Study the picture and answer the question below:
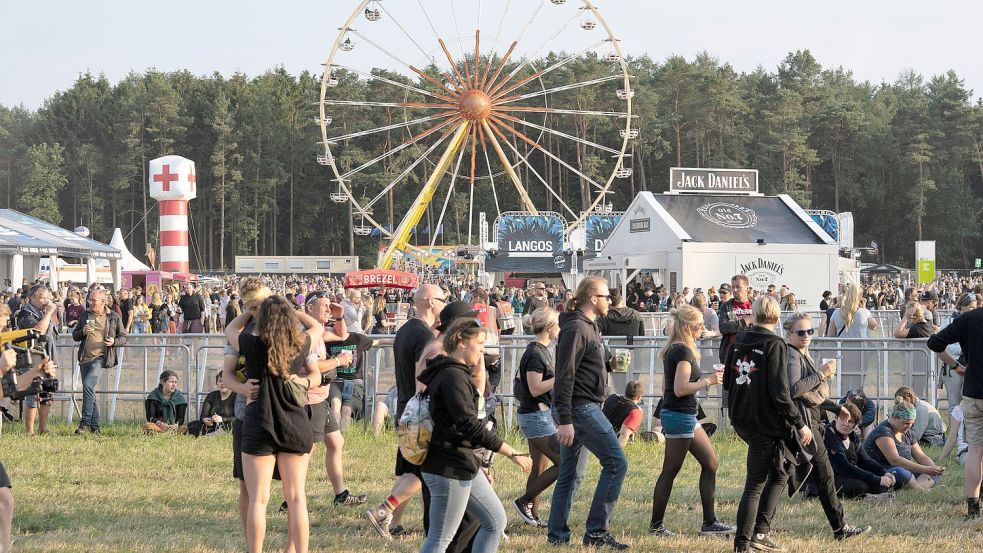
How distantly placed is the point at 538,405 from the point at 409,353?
93 cm

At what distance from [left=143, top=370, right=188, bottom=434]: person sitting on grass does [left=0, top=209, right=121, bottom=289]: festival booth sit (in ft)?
61.0

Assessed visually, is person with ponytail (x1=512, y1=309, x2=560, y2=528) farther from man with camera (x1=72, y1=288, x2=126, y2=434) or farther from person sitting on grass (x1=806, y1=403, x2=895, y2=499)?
man with camera (x1=72, y1=288, x2=126, y2=434)

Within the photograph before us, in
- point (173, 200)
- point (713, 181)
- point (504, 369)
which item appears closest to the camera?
point (504, 369)

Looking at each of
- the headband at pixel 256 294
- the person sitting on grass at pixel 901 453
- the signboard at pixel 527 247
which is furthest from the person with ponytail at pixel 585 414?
the signboard at pixel 527 247

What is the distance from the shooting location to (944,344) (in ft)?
22.5

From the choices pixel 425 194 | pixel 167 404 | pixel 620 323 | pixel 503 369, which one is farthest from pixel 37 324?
pixel 425 194

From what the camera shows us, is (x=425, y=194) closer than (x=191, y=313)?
No

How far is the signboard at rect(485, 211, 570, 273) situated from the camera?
119ft

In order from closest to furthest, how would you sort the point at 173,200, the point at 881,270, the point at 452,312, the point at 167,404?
the point at 452,312, the point at 167,404, the point at 173,200, the point at 881,270

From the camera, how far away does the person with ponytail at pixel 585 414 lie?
5902 mm

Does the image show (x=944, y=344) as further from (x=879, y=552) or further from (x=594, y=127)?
(x=594, y=127)

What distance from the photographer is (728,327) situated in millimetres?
8258

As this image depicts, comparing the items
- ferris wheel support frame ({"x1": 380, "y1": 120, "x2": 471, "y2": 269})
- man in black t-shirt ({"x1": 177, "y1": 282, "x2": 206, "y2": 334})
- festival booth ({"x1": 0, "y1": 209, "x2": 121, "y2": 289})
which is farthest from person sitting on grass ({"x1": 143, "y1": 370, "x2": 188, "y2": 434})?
ferris wheel support frame ({"x1": 380, "y1": 120, "x2": 471, "y2": 269})

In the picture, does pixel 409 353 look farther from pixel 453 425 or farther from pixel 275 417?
pixel 453 425
